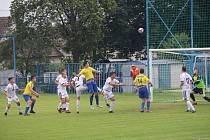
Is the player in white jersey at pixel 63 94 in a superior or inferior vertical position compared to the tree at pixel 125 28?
inferior

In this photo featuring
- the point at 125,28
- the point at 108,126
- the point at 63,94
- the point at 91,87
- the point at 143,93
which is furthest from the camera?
the point at 125,28

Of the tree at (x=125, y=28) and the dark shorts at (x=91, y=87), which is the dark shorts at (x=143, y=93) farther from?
the tree at (x=125, y=28)

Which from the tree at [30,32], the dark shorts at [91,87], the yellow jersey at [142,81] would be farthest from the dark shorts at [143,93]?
the tree at [30,32]

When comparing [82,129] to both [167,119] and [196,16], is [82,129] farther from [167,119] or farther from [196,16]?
[196,16]

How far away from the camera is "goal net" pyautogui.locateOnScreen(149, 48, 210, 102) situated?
1387 inches

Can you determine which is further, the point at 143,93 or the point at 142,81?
the point at 142,81

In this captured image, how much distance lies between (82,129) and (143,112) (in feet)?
21.4

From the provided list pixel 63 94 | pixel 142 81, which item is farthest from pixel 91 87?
pixel 142 81

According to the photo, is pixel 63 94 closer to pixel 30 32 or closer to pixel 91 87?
pixel 91 87

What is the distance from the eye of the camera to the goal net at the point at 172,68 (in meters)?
35.2

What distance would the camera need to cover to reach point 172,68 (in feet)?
129

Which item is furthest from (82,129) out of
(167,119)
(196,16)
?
(196,16)

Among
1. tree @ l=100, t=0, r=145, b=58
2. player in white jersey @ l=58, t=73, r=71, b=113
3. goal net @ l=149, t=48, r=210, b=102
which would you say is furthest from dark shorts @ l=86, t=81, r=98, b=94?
tree @ l=100, t=0, r=145, b=58

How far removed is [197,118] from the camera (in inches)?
756
